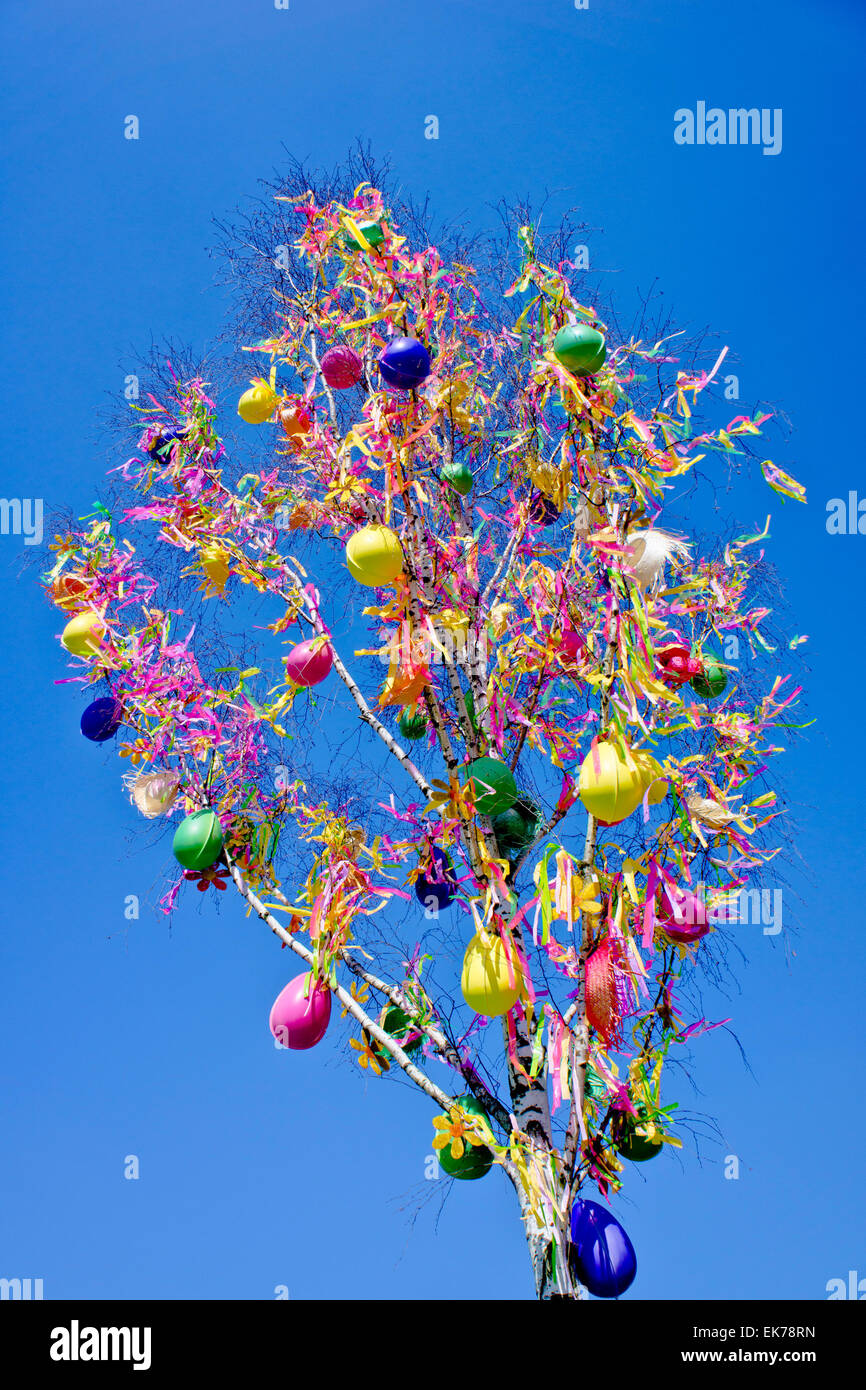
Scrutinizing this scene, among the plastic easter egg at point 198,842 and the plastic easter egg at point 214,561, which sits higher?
the plastic easter egg at point 214,561

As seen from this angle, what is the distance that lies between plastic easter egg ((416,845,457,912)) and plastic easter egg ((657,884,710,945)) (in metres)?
0.77

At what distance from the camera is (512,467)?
354cm

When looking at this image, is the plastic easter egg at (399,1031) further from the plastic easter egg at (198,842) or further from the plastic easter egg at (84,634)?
the plastic easter egg at (84,634)

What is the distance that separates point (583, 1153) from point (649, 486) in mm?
2149

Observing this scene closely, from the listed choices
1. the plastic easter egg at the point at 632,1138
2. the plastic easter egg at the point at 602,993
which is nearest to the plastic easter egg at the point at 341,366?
the plastic easter egg at the point at 602,993

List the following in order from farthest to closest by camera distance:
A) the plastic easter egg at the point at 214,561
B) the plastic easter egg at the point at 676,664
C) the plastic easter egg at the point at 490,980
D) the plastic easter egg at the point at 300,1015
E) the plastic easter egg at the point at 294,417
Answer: the plastic easter egg at the point at 294,417 → the plastic easter egg at the point at 214,561 → the plastic easter egg at the point at 676,664 → the plastic easter egg at the point at 300,1015 → the plastic easter egg at the point at 490,980

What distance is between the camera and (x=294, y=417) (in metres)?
3.85

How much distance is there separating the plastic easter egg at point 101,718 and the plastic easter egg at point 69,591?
46 centimetres

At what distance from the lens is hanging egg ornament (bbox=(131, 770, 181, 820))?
377cm

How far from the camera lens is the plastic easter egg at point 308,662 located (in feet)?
11.5

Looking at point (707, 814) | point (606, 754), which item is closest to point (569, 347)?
point (606, 754)

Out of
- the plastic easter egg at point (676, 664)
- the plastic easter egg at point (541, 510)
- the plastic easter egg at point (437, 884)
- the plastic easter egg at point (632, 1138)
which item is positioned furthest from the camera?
the plastic easter egg at point (541, 510)

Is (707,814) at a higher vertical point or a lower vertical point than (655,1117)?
higher
